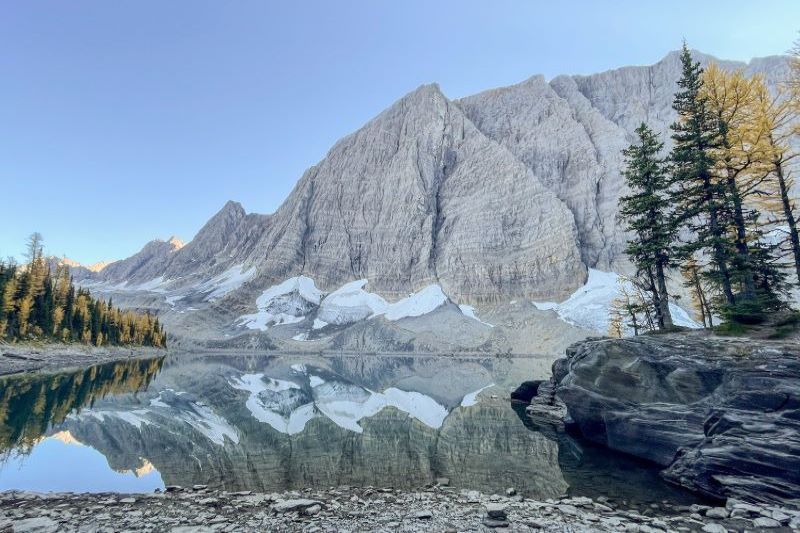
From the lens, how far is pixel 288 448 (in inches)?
835

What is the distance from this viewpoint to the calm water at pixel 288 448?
1556 centimetres

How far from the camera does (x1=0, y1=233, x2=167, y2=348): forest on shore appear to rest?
6938cm

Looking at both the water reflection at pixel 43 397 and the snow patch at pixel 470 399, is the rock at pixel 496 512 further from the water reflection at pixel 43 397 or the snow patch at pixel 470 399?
the snow patch at pixel 470 399

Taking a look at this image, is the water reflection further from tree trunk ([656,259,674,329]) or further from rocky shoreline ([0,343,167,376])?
tree trunk ([656,259,674,329])

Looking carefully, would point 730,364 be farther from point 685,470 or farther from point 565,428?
point 565,428

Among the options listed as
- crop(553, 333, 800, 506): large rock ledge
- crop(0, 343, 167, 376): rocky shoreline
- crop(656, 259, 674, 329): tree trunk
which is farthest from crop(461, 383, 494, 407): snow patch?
crop(0, 343, 167, 376): rocky shoreline

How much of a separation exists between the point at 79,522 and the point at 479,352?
157 metres

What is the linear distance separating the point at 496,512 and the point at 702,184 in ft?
77.7

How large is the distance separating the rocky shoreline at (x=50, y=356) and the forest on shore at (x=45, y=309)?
2408 millimetres

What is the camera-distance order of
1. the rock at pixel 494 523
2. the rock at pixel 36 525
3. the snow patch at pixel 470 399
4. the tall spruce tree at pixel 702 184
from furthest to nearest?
the snow patch at pixel 470 399 < the tall spruce tree at pixel 702 184 < the rock at pixel 494 523 < the rock at pixel 36 525

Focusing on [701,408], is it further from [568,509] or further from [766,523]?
[568,509]

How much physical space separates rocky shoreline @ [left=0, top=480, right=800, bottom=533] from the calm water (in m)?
1.72

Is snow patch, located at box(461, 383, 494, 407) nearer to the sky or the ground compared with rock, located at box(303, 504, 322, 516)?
nearer to the ground

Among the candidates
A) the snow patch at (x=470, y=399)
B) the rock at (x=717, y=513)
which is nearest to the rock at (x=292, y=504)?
the rock at (x=717, y=513)
